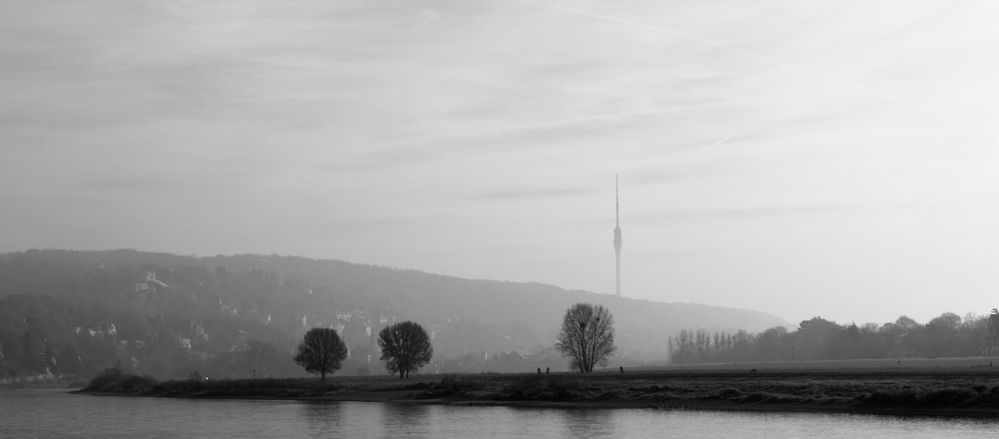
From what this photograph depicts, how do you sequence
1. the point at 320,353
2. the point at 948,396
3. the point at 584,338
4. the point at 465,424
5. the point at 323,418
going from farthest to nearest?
the point at 320,353
the point at 584,338
the point at 323,418
the point at 465,424
the point at 948,396

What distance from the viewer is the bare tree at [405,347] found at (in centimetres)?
18375

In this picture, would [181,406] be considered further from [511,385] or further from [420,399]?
[511,385]

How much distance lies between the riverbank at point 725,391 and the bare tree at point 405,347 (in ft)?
56.6

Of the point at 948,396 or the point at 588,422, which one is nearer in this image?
the point at 948,396

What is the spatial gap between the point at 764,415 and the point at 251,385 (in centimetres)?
10082

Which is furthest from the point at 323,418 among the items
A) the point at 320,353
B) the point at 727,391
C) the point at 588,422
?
the point at 320,353

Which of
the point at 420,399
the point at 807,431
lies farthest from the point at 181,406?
the point at 807,431

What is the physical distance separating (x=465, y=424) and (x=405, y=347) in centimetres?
9102

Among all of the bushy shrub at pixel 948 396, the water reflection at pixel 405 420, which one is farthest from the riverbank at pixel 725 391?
the water reflection at pixel 405 420

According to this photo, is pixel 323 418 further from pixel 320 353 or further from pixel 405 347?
pixel 320 353

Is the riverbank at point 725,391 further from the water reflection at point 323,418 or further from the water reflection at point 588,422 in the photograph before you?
the water reflection at point 323,418

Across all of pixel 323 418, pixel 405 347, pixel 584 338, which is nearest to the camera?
pixel 323 418

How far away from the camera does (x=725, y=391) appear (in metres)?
110

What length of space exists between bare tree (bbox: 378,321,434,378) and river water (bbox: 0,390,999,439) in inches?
2229
